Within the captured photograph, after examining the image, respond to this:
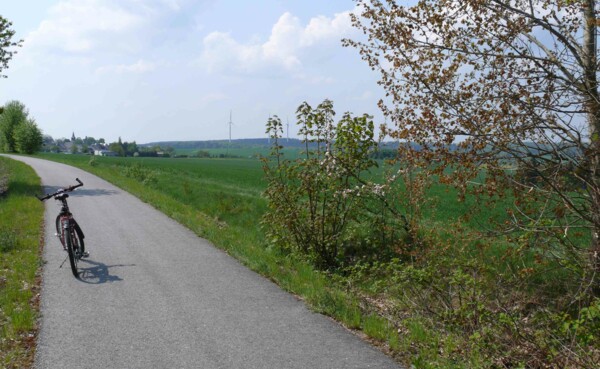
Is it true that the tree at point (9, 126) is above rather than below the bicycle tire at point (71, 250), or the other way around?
above

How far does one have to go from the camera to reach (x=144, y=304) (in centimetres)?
731

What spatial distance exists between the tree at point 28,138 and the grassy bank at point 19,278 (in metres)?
70.5

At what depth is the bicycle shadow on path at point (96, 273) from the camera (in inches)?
341

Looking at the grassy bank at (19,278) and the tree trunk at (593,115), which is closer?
the grassy bank at (19,278)

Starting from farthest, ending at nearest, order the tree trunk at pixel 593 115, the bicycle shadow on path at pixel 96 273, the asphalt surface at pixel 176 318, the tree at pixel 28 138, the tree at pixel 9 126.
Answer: the tree at pixel 9 126 < the tree at pixel 28 138 < the bicycle shadow on path at pixel 96 273 < the tree trunk at pixel 593 115 < the asphalt surface at pixel 176 318

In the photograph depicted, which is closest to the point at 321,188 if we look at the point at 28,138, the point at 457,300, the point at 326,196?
the point at 326,196

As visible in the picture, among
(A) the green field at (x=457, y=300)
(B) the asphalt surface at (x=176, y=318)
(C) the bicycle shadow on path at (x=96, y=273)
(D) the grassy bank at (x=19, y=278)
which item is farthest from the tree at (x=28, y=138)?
(C) the bicycle shadow on path at (x=96, y=273)

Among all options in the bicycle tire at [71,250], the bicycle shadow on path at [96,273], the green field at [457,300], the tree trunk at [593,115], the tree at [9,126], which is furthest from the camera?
the tree at [9,126]

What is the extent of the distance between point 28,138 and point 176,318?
84892 mm

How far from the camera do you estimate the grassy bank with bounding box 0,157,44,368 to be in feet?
18.8

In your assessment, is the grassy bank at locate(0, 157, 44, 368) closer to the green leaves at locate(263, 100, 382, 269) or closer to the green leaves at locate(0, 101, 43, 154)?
the green leaves at locate(263, 100, 382, 269)

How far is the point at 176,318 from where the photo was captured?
668 centimetres

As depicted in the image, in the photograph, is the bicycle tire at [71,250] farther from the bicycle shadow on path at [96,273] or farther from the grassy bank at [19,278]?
the grassy bank at [19,278]

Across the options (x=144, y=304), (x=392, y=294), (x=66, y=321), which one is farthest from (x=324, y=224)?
(x=66, y=321)
